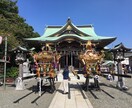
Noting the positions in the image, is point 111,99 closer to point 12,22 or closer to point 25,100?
point 25,100

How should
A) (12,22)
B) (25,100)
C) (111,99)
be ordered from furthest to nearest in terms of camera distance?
1. (12,22)
2. (111,99)
3. (25,100)

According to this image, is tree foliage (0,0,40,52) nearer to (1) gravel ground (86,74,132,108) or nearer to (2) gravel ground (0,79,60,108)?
(2) gravel ground (0,79,60,108)

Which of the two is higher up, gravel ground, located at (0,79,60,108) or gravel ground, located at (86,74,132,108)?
gravel ground, located at (0,79,60,108)

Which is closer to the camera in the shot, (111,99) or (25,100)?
(25,100)

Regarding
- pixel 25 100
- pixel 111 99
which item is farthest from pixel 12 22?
pixel 111 99

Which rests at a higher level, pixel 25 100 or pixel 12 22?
pixel 12 22

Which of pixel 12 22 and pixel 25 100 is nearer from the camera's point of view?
pixel 25 100

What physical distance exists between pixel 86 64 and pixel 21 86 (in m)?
4.64

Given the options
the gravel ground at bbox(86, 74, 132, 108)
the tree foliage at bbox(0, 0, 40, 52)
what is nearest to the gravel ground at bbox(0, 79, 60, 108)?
the gravel ground at bbox(86, 74, 132, 108)

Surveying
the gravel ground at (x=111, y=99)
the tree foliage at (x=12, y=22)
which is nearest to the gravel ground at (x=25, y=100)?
the gravel ground at (x=111, y=99)

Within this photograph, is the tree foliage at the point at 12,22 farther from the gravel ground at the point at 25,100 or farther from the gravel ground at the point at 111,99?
the gravel ground at the point at 111,99

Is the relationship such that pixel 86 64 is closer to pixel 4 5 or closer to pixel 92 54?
pixel 92 54

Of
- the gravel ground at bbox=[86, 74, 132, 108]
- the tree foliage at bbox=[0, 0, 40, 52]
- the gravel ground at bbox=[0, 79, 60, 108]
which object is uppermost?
the tree foliage at bbox=[0, 0, 40, 52]

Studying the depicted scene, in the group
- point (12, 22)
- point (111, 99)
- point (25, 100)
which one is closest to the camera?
point (25, 100)
